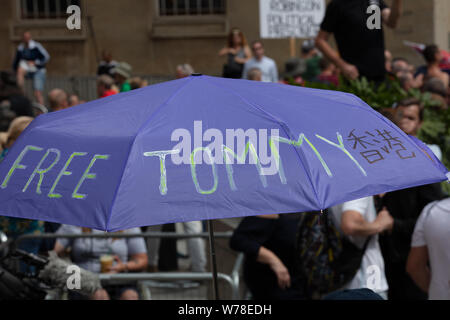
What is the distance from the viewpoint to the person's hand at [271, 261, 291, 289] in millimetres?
5488

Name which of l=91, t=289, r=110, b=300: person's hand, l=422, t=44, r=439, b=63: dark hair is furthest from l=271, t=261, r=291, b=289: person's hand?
l=422, t=44, r=439, b=63: dark hair

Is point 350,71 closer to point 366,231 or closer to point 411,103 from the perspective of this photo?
point 411,103

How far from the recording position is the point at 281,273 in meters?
5.49

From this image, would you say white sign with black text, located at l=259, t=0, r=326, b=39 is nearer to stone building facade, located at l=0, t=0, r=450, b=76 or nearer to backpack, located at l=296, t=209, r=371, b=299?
backpack, located at l=296, t=209, r=371, b=299

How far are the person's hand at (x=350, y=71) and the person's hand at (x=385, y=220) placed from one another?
2145 mm

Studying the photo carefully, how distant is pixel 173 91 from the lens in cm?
344

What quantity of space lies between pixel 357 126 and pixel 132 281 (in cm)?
328

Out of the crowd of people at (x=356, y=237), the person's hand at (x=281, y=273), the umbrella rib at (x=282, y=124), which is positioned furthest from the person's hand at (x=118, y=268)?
the umbrella rib at (x=282, y=124)

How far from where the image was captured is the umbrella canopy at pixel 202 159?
291 centimetres

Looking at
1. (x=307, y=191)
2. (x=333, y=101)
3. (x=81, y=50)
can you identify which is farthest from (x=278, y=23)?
(x=81, y=50)

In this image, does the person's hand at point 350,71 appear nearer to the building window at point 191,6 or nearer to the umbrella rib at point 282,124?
the umbrella rib at point 282,124

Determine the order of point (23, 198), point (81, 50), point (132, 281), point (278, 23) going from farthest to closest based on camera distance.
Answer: point (81, 50), point (278, 23), point (132, 281), point (23, 198)

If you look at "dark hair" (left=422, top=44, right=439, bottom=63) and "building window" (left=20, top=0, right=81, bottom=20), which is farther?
"building window" (left=20, top=0, right=81, bottom=20)

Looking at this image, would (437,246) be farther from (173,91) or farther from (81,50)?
(81,50)
